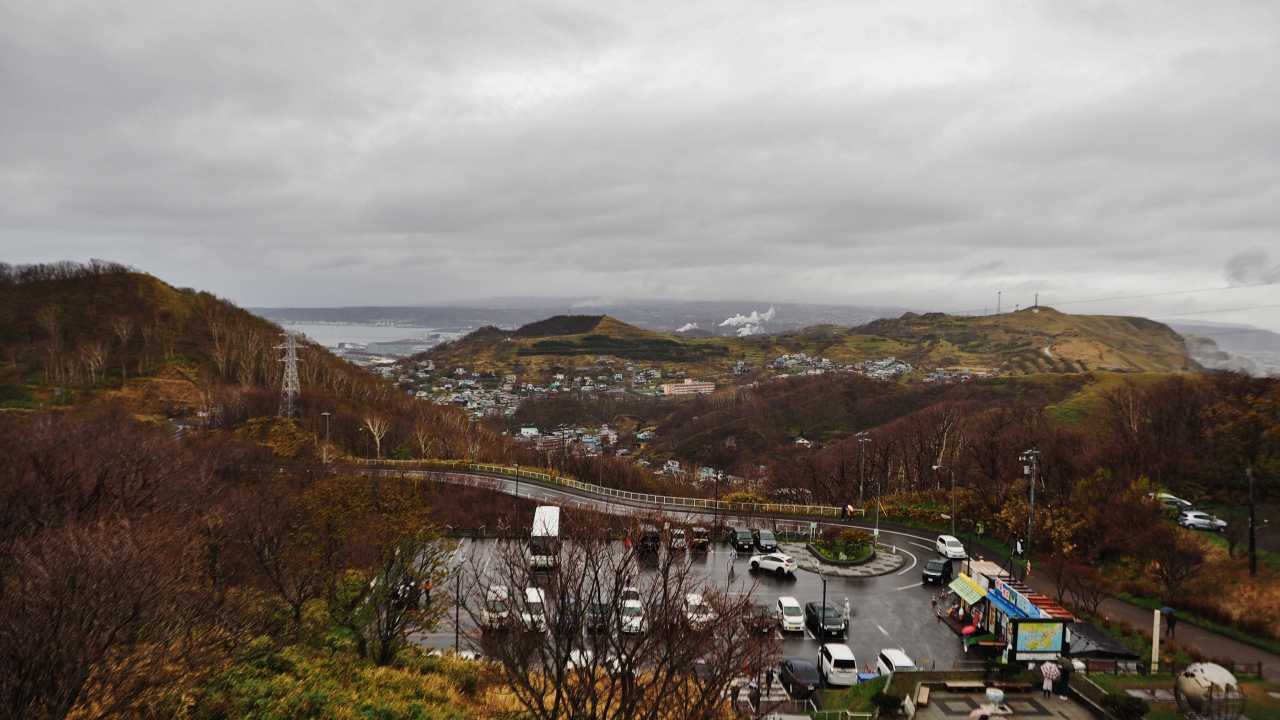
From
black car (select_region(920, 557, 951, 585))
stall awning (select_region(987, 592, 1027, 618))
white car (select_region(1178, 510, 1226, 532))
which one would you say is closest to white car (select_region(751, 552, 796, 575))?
black car (select_region(920, 557, 951, 585))

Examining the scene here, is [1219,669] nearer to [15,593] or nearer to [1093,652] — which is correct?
[1093,652]

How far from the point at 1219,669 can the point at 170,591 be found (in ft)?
69.2

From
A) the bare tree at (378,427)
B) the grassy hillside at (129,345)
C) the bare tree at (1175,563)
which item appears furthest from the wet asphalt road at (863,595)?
the grassy hillside at (129,345)

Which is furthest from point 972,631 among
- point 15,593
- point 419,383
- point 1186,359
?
point 1186,359

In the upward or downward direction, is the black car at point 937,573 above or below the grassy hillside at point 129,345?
below

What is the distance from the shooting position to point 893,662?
58.1 ft

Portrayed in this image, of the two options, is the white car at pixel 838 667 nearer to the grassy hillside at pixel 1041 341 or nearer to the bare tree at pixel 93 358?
the bare tree at pixel 93 358

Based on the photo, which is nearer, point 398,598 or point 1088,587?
point 398,598

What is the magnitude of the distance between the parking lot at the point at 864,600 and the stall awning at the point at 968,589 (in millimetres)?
1205

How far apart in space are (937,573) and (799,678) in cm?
1059

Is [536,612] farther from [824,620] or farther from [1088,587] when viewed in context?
[1088,587]

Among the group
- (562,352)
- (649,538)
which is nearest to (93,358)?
(649,538)

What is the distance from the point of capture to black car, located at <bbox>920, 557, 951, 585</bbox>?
24906 mm

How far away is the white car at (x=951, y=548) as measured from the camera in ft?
89.8
